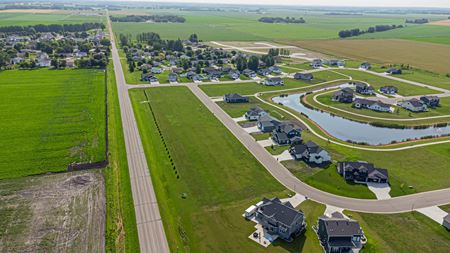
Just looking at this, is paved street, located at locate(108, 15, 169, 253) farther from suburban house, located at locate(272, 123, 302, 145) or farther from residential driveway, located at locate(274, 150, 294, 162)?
suburban house, located at locate(272, 123, 302, 145)

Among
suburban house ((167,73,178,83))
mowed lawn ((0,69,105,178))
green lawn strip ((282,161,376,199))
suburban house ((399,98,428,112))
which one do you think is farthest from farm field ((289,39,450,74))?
mowed lawn ((0,69,105,178))

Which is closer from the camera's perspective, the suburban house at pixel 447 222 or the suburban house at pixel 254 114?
the suburban house at pixel 447 222

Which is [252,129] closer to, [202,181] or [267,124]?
[267,124]

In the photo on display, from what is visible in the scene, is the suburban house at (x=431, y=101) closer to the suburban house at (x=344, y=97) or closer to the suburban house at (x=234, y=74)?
the suburban house at (x=344, y=97)

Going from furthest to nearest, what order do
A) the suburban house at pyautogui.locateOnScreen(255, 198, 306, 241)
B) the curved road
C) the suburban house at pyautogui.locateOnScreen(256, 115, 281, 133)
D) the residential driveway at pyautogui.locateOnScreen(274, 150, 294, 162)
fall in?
the suburban house at pyautogui.locateOnScreen(256, 115, 281, 133)
the residential driveway at pyautogui.locateOnScreen(274, 150, 294, 162)
the curved road
the suburban house at pyautogui.locateOnScreen(255, 198, 306, 241)

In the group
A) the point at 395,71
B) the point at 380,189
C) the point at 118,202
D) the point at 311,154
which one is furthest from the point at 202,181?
the point at 395,71

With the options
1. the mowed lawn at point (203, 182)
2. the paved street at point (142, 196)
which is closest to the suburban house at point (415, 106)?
the mowed lawn at point (203, 182)
